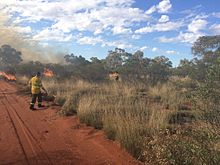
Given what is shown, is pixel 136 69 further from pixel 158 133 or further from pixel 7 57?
pixel 7 57

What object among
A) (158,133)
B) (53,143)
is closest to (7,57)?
(53,143)

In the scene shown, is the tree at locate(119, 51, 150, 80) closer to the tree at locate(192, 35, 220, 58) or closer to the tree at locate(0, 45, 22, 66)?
the tree at locate(192, 35, 220, 58)

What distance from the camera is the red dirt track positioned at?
9875 mm

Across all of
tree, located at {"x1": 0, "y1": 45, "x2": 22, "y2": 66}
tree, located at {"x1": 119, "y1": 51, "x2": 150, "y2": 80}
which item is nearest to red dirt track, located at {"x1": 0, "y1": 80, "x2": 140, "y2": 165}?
tree, located at {"x1": 119, "y1": 51, "x2": 150, "y2": 80}

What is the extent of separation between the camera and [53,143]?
11742 millimetres

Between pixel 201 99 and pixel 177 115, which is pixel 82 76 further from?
pixel 201 99

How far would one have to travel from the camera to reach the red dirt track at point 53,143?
9875 mm

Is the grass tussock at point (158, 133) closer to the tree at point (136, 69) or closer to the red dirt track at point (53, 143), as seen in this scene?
the red dirt track at point (53, 143)

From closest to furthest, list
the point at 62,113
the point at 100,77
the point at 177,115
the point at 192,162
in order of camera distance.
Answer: the point at 192,162, the point at 177,115, the point at 62,113, the point at 100,77

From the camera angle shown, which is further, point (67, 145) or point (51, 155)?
point (67, 145)

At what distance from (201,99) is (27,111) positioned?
35.4 feet

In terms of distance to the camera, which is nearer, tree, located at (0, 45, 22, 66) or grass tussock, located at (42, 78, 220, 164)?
grass tussock, located at (42, 78, 220, 164)

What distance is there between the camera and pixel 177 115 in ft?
50.8

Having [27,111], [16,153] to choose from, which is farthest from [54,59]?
[16,153]
